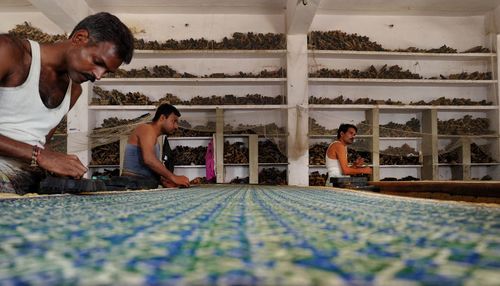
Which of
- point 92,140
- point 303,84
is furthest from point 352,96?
point 92,140

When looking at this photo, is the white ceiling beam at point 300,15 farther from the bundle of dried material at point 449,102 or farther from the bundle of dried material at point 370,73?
the bundle of dried material at point 449,102

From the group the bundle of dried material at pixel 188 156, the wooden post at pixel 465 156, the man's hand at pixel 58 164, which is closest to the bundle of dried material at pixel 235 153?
the bundle of dried material at pixel 188 156

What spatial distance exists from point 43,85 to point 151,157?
2016 millimetres

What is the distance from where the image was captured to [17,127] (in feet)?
6.54

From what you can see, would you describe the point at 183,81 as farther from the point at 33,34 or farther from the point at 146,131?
the point at 146,131

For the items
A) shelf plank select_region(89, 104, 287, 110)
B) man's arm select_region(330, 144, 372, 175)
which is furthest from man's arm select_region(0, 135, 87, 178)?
shelf plank select_region(89, 104, 287, 110)

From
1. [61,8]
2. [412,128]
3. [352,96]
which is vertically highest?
→ [61,8]

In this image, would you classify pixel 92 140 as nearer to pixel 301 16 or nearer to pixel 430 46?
pixel 301 16

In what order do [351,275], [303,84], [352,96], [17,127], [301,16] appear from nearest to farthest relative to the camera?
[351,275]
[17,127]
[301,16]
[303,84]
[352,96]

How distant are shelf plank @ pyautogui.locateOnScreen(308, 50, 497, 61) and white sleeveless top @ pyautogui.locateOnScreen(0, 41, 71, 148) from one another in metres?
6.15

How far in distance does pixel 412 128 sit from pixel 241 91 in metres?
3.27

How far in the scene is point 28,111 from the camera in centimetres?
197

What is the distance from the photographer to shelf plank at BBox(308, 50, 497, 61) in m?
7.66

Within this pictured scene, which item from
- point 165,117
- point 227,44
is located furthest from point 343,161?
point 227,44
